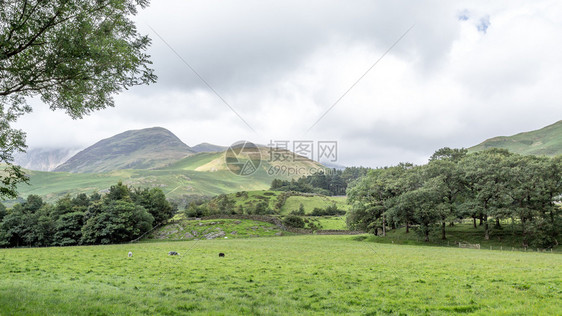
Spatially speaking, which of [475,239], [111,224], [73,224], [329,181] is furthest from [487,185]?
[329,181]

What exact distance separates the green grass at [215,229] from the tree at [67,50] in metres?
62.3

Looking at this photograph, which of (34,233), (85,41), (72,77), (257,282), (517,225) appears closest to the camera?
(85,41)

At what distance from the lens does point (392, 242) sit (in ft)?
167

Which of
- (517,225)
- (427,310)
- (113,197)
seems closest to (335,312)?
(427,310)

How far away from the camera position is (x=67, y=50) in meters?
9.33

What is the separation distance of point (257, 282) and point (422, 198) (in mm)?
46137

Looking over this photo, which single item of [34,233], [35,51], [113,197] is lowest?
[34,233]

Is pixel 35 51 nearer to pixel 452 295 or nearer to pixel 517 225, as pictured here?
pixel 452 295

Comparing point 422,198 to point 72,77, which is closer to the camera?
point 72,77

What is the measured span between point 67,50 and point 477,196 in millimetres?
60973

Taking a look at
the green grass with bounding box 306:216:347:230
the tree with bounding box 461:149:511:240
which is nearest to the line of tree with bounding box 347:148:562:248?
the tree with bounding box 461:149:511:240

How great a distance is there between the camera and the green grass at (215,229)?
230 ft

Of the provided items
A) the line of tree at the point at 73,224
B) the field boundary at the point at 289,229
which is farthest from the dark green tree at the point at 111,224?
the field boundary at the point at 289,229

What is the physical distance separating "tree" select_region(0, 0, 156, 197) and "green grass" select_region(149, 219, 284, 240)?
2454 inches
